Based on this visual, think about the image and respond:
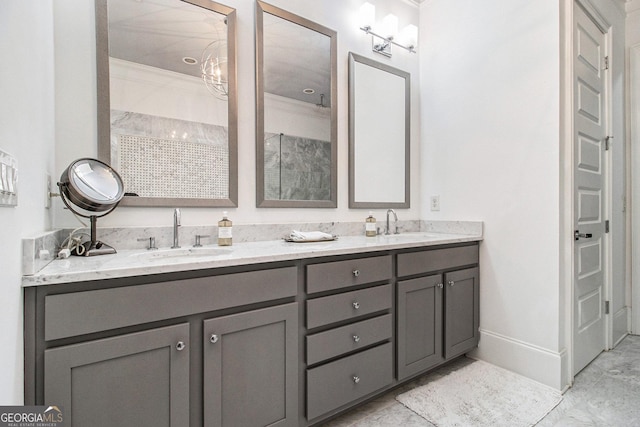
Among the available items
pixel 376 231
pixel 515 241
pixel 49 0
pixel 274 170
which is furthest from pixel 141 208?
pixel 515 241

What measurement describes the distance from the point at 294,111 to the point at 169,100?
0.73 meters

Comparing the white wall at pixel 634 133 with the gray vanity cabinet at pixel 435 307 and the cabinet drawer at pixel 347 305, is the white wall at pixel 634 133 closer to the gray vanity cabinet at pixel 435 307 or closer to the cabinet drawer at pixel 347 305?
the gray vanity cabinet at pixel 435 307

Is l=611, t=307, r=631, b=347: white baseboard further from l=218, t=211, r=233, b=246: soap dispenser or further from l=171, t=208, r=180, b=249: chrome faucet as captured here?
l=171, t=208, r=180, b=249: chrome faucet

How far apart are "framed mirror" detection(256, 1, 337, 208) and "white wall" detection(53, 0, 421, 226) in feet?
0.19

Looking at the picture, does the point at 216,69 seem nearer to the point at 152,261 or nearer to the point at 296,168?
the point at 296,168

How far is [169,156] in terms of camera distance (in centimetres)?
163

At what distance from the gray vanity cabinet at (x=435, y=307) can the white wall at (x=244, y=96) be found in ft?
1.99

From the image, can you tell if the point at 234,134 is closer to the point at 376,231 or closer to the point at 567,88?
the point at 376,231

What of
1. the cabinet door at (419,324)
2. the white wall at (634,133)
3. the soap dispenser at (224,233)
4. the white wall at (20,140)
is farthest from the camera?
the white wall at (634,133)

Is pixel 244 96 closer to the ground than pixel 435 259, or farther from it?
farther from it

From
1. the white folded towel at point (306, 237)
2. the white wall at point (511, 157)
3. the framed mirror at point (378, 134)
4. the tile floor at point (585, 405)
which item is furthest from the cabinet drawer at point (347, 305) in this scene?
the white wall at point (511, 157)

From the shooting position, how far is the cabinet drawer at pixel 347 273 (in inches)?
56.4

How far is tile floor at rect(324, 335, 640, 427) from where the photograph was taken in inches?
62.2

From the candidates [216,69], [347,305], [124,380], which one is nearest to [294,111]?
[216,69]
